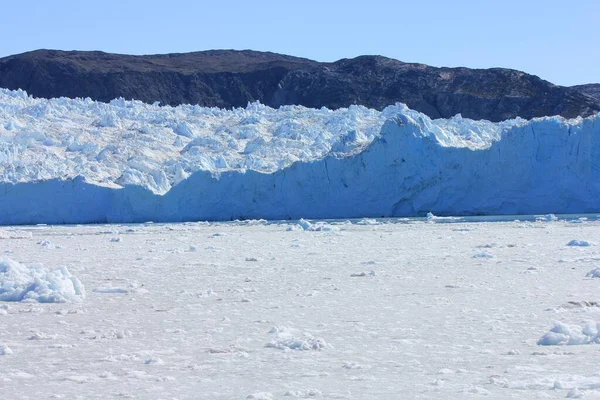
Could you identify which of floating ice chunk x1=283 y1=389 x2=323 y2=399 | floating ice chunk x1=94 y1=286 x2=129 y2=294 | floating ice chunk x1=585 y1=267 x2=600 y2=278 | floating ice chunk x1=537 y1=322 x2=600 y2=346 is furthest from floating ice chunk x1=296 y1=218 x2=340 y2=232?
floating ice chunk x1=283 y1=389 x2=323 y2=399

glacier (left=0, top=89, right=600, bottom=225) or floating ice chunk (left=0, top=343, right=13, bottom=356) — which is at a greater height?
glacier (left=0, top=89, right=600, bottom=225)

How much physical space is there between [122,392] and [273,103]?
3851 cm

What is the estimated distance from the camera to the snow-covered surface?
157 inches

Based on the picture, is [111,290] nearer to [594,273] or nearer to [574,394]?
[594,273]

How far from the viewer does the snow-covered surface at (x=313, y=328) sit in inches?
Answer: 157

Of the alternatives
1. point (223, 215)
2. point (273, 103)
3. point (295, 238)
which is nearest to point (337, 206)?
point (223, 215)

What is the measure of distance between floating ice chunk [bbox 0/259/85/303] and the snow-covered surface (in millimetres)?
133

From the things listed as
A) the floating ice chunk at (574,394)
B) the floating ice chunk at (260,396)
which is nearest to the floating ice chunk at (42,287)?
the floating ice chunk at (260,396)

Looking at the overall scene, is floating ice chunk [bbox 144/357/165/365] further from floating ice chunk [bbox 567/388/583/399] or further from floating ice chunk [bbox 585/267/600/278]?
floating ice chunk [bbox 585/267/600/278]

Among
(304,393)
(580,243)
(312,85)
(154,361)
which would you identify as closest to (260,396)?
(304,393)

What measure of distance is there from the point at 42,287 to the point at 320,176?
41.8 ft

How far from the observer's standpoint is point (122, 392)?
3.88 m

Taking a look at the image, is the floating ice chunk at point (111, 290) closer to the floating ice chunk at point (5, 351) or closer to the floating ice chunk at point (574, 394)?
the floating ice chunk at point (5, 351)

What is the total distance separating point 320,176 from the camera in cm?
1920
